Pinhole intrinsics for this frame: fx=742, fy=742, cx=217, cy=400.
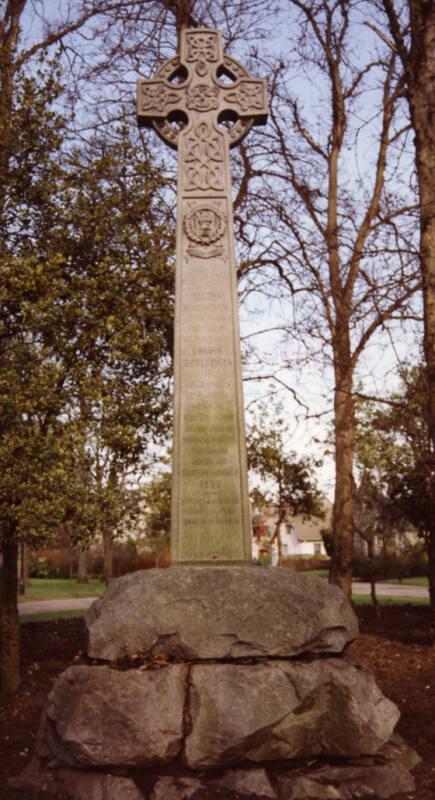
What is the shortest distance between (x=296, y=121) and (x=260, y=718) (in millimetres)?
14285

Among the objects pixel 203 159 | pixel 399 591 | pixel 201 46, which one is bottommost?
pixel 399 591

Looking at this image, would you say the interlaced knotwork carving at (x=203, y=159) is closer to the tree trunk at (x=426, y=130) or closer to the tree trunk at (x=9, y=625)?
the tree trunk at (x=426, y=130)

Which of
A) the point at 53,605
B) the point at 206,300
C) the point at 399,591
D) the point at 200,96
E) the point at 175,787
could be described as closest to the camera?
the point at 175,787

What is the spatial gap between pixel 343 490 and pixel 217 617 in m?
9.22

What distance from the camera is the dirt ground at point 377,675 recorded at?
625 cm

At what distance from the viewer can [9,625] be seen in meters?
10.1

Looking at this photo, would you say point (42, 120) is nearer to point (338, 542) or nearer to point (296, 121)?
point (296, 121)

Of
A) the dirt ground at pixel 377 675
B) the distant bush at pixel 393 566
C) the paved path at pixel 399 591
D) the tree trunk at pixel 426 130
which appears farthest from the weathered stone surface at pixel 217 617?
the distant bush at pixel 393 566

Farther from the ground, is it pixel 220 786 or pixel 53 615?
pixel 220 786

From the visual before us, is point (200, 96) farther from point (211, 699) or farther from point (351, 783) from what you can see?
point (351, 783)

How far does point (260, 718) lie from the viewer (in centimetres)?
517

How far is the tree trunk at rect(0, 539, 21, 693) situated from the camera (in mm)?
9852

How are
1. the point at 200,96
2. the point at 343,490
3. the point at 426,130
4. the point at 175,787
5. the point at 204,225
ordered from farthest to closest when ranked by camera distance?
the point at 343,490, the point at 426,130, the point at 200,96, the point at 204,225, the point at 175,787

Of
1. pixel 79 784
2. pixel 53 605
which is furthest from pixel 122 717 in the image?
pixel 53 605
